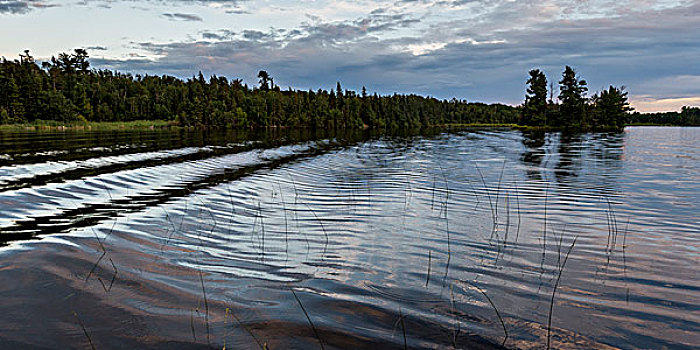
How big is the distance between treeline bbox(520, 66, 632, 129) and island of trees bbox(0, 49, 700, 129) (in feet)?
0.65

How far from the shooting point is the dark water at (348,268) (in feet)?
14.6

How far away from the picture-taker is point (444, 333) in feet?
14.5

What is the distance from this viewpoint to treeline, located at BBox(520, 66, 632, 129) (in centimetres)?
8919

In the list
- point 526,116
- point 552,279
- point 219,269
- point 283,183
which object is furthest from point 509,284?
point 526,116

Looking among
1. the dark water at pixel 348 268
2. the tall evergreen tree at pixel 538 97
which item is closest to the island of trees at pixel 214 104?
the tall evergreen tree at pixel 538 97

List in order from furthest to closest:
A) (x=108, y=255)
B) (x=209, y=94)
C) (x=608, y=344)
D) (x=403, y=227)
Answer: (x=209, y=94)
(x=403, y=227)
(x=108, y=255)
(x=608, y=344)

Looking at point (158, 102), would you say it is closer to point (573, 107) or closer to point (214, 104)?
point (214, 104)

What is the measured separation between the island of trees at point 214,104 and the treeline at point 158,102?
255 mm

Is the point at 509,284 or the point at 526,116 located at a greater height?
the point at 526,116

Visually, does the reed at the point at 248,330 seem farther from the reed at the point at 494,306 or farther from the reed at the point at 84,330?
the reed at the point at 494,306

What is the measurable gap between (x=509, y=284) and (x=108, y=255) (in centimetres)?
653

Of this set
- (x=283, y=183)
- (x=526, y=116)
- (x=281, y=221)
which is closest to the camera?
(x=281, y=221)

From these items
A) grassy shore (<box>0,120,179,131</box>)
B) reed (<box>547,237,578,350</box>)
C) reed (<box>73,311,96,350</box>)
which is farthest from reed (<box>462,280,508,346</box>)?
grassy shore (<box>0,120,179,131</box>)

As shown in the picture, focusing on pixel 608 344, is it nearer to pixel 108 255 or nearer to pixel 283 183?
pixel 108 255
